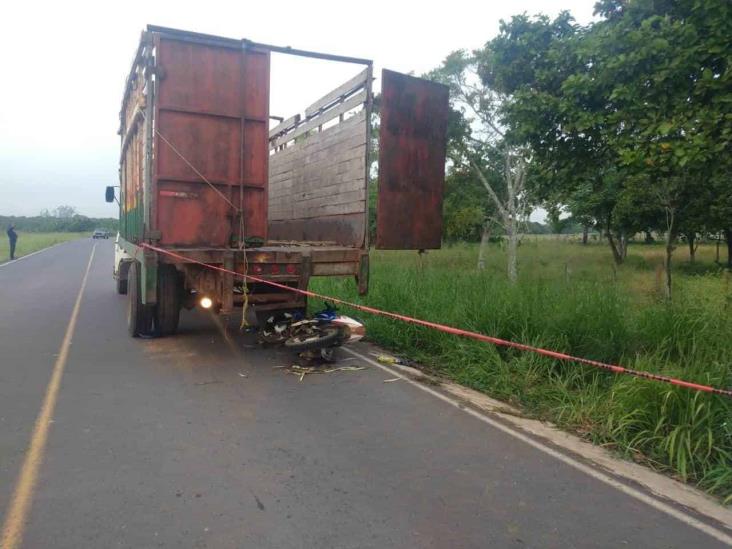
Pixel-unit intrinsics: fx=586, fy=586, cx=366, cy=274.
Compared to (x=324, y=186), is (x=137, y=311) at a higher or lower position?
lower

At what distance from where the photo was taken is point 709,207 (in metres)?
16.6

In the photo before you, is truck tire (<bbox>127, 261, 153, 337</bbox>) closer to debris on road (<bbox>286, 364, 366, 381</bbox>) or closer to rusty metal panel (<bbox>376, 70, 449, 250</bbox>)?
debris on road (<bbox>286, 364, 366, 381</bbox>)

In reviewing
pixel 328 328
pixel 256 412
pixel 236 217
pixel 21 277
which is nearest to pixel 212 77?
pixel 236 217

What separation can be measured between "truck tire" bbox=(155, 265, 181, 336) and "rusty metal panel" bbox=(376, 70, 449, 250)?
8.85 ft

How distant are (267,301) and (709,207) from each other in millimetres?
14532

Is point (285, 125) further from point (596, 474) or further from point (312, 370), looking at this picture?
point (596, 474)

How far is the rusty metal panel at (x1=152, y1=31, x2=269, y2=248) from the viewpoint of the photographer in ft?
22.2

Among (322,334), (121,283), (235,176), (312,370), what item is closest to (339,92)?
(235,176)

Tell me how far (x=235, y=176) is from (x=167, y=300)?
77.0 inches

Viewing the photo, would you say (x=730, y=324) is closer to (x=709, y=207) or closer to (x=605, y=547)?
(x=605, y=547)

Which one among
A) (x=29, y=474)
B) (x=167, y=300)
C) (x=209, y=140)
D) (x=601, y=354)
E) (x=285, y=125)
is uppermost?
(x=285, y=125)

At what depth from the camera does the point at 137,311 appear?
26.5ft

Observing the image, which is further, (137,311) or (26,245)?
(26,245)

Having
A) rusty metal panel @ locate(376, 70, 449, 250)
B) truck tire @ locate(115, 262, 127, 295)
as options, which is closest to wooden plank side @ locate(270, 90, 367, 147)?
rusty metal panel @ locate(376, 70, 449, 250)
